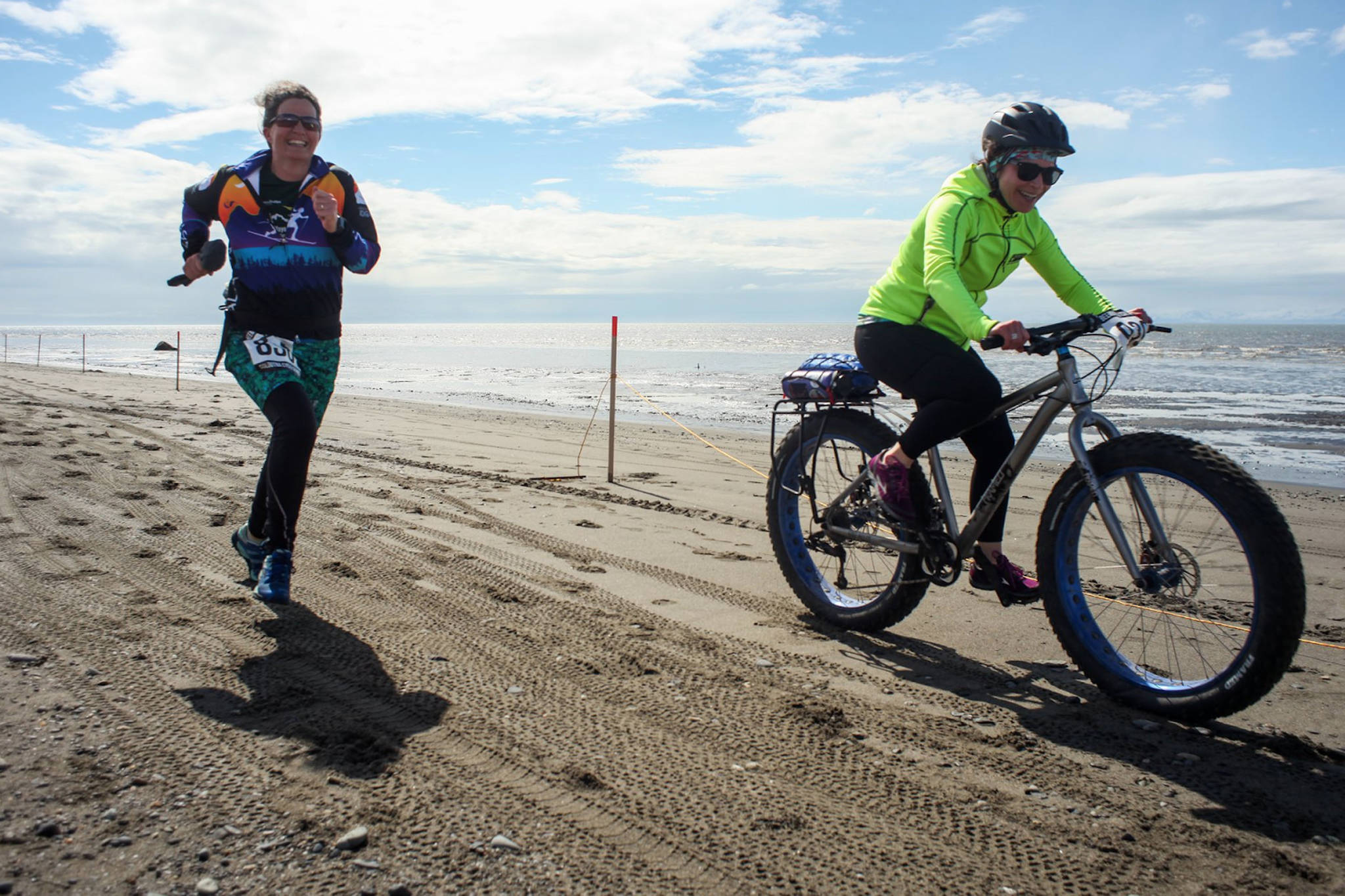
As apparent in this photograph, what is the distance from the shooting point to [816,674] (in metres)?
3.22

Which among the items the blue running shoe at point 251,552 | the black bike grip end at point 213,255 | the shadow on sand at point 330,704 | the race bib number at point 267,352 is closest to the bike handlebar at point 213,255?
the black bike grip end at point 213,255

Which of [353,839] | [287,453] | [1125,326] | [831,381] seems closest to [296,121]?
[287,453]

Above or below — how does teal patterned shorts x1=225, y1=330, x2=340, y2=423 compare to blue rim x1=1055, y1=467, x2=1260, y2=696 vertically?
above

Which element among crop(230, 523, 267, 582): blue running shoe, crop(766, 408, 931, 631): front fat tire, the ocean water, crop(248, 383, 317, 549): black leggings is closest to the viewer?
crop(248, 383, 317, 549): black leggings

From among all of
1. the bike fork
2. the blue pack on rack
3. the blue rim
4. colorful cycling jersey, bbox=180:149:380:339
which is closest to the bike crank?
the blue rim

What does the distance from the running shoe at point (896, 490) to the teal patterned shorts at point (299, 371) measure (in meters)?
2.27

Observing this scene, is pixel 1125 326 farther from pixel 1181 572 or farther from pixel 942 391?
pixel 1181 572

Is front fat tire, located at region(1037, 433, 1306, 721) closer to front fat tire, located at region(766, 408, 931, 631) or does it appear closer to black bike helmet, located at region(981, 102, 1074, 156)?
front fat tire, located at region(766, 408, 931, 631)

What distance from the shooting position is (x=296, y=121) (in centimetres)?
360

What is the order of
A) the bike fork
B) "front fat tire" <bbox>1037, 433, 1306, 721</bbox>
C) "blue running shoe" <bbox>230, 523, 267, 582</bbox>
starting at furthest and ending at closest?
"blue running shoe" <bbox>230, 523, 267, 582</bbox> < the bike fork < "front fat tire" <bbox>1037, 433, 1306, 721</bbox>

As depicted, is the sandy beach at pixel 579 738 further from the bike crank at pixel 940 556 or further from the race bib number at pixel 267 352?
the race bib number at pixel 267 352

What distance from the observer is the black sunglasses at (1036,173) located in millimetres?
3285

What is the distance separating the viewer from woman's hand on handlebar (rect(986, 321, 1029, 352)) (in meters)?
2.93

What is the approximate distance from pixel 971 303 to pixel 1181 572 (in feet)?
3.65
